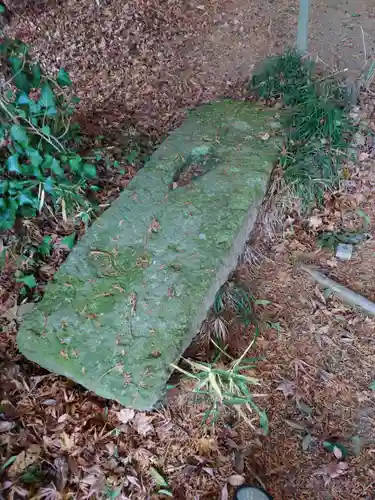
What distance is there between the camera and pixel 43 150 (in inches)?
107

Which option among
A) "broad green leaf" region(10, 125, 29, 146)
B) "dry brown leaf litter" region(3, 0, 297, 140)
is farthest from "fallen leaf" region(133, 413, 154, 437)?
"dry brown leaf litter" region(3, 0, 297, 140)

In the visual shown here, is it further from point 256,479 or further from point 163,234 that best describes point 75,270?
point 256,479

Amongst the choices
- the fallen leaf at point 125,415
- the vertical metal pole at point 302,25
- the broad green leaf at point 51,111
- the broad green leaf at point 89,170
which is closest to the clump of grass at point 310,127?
the vertical metal pole at point 302,25

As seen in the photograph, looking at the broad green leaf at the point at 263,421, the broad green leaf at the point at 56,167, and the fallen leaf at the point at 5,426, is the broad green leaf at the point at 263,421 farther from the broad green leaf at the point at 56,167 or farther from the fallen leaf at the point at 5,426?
the broad green leaf at the point at 56,167

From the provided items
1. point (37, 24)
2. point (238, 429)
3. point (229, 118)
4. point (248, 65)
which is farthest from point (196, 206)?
point (37, 24)

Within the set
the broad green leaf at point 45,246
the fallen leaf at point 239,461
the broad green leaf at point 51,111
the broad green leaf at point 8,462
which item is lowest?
the fallen leaf at point 239,461

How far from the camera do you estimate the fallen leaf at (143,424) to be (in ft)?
7.46

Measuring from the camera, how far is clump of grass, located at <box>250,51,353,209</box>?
127 inches

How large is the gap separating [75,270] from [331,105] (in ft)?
7.55

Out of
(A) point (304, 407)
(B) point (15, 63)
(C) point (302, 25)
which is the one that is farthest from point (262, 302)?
(C) point (302, 25)

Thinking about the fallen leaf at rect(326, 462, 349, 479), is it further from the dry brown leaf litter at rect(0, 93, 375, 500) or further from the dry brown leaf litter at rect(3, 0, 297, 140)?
the dry brown leaf litter at rect(3, 0, 297, 140)

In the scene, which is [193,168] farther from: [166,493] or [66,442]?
[166,493]

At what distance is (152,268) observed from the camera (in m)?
2.55

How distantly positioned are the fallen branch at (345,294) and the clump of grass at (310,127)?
1.83ft
